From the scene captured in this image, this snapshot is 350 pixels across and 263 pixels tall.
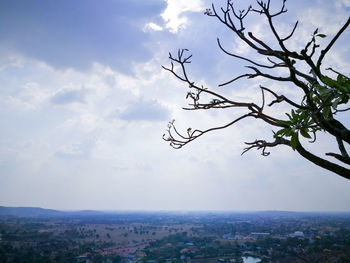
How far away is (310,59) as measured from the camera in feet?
3.10

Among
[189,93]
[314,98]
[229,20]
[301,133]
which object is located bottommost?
[301,133]

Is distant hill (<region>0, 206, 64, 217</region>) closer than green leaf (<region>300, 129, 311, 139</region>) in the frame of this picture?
No

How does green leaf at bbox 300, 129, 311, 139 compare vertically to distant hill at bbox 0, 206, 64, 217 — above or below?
above

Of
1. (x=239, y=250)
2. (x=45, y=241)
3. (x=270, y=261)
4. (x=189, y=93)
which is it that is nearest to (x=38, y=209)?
(x=45, y=241)

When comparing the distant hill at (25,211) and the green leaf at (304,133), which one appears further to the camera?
the distant hill at (25,211)

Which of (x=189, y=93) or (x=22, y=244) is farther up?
(x=189, y=93)

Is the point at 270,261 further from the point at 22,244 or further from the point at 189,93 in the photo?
the point at 22,244

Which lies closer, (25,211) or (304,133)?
(304,133)

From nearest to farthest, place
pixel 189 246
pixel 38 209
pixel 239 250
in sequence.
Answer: pixel 239 250, pixel 189 246, pixel 38 209

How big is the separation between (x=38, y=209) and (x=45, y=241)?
8475 centimetres

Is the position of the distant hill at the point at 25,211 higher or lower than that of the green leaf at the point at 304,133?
lower

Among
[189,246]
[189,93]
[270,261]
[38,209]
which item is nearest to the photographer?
[189,93]

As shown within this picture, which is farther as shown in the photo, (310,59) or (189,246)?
(189,246)

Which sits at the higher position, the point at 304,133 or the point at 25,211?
the point at 304,133
